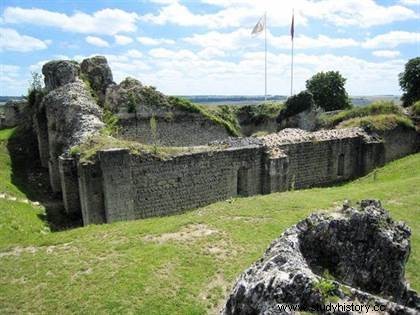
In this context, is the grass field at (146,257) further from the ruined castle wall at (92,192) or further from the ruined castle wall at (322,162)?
the ruined castle wall at (322,162)

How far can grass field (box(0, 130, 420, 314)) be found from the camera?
8.03m

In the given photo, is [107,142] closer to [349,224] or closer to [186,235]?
[186,235]

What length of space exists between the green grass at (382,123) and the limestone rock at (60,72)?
642 inches

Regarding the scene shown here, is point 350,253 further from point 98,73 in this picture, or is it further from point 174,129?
point 98,73

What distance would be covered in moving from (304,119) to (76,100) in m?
22.7

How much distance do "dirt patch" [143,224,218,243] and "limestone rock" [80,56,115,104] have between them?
16609mm

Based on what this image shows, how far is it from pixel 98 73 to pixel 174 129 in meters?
5.89

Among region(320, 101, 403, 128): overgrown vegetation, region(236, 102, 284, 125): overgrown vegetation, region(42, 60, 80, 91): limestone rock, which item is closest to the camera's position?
region(42, 60, 80, 91): limestone rock

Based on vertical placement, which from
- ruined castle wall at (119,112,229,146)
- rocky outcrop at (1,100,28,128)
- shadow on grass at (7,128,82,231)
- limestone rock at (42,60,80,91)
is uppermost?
limestone rock at (42,60,80,91)

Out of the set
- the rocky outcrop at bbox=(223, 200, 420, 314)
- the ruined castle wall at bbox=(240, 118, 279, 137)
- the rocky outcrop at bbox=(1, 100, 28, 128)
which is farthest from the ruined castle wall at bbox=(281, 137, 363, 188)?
the rocky outcrop at bbox=(1, 100, 28, 128)

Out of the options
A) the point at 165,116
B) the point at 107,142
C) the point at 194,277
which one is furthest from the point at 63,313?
the point at 165,116

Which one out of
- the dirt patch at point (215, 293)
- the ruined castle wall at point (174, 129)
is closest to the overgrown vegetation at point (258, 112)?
the ruined castle wall at point (174, 129)

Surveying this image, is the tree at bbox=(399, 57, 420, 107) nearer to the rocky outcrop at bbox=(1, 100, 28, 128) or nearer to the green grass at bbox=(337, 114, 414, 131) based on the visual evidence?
the green grass at bbox=(337, 114, 414, 131)

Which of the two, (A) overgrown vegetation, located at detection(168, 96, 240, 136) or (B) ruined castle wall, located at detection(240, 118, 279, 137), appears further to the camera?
(B) ruined castle wall, located at detection(240, 118, 279, 137)
